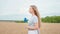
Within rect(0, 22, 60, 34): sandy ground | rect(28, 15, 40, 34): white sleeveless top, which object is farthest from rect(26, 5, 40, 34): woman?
rect(0, 22, 60, 34): sandy ground

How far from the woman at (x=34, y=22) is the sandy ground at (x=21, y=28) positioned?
104mm

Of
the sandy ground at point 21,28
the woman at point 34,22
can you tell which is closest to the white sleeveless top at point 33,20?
the woman at point 34,22

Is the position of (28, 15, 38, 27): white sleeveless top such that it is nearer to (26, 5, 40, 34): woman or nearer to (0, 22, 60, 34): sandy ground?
(26, 5, 40, 34): woman

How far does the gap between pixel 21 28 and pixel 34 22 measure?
30cm

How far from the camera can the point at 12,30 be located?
308 cm

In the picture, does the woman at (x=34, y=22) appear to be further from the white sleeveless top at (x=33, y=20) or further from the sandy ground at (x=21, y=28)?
the sandy ground at (x=21, y=28)

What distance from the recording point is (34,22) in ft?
9.50

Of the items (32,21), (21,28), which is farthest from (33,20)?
(21,28)

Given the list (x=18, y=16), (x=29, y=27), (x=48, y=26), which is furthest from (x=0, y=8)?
(x=48, y=26)

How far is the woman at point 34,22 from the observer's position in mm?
2904

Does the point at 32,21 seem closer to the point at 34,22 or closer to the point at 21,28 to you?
the point at 34,22

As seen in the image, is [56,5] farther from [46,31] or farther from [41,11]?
[46,31]

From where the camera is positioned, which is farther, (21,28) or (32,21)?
(21,28)

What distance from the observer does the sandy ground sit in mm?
3047
